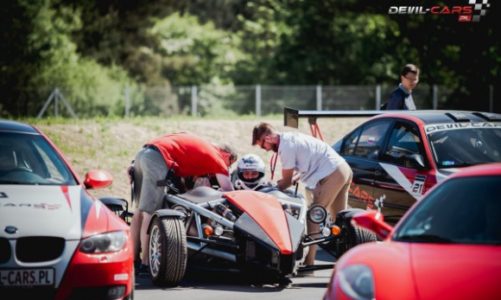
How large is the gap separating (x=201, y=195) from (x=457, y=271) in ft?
18.1

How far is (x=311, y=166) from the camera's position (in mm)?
11945

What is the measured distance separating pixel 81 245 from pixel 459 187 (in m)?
2.62

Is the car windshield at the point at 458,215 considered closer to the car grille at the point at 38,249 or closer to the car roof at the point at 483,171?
the car roof at the point at 483,171

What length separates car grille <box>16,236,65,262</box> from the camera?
773cm

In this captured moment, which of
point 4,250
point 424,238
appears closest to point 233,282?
point 4,250

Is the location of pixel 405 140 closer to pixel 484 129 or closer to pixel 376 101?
pixel 484 129

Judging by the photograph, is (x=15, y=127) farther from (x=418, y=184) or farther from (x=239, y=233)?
(x=418, y=184)

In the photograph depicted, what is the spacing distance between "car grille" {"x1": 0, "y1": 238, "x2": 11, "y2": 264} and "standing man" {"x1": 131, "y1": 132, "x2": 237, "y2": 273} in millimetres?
3781

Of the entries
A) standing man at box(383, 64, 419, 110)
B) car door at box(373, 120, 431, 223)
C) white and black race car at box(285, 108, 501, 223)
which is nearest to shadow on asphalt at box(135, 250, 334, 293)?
car door at box(373, 120, 431, 223)

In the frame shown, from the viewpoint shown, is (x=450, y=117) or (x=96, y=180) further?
(x=450, y=117)

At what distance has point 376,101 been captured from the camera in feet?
126

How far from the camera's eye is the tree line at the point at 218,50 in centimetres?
3844

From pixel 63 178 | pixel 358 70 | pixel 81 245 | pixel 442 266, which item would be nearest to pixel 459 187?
pixel 442 266

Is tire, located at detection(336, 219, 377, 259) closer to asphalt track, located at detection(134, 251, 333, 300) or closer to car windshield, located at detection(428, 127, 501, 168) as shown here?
asphalt track, located at detection(134, 251, 333, 300)
